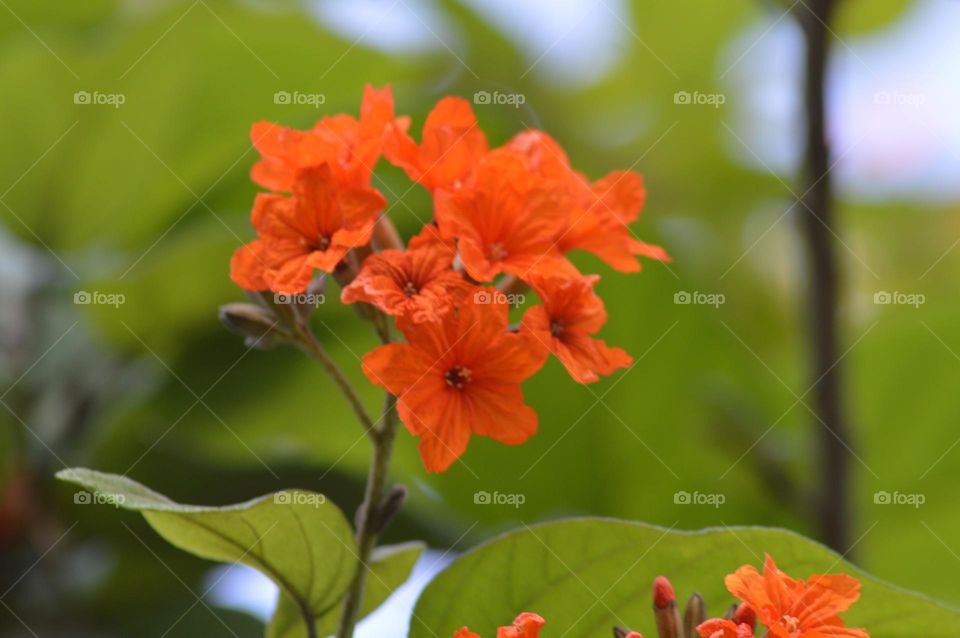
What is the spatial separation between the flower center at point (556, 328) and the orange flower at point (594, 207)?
8 cm

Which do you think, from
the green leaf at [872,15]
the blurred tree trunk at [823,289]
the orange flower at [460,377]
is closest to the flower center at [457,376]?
the orange flower at [460,377]

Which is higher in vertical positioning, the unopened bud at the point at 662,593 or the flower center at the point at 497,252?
the flower center at the point at 497,252

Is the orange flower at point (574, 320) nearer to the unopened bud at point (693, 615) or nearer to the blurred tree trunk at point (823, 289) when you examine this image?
the unopened bud at point (693, 615)

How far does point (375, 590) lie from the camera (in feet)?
2.70

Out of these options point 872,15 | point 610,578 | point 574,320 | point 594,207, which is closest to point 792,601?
point 610,578

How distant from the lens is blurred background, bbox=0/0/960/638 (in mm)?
1266

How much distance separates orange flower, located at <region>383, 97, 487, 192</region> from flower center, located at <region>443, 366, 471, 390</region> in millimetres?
153

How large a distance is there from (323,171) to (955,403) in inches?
45.0

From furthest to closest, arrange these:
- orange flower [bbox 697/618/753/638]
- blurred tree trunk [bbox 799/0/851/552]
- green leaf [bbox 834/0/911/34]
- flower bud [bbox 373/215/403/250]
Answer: green leaf [bbox 834/0/911/34] < blurred tree trunk [bbox 799/0/851/552] < flower bud [bbox 373/215/403/250] < orange flower [bbox 697/618/753/638]

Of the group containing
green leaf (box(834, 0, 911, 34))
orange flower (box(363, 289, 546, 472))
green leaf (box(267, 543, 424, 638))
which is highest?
green leaf (box(834, 0, 911, 34))

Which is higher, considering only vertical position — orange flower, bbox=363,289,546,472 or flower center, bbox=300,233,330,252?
flower center, bbox=300,233,330,252

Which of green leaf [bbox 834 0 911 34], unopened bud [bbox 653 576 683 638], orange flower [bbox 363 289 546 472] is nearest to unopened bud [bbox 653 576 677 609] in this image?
unopened bud [bbox 653 576 683 638]

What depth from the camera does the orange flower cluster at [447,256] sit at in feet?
2.44

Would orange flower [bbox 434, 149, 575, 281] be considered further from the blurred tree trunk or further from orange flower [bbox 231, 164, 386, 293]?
the blurred tree trunk
